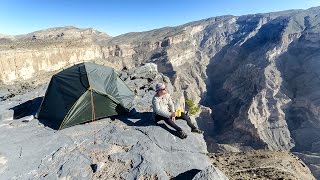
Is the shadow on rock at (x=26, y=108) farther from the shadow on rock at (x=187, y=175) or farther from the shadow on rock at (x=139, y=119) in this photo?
the shadow on rock at (x=187, y=175)

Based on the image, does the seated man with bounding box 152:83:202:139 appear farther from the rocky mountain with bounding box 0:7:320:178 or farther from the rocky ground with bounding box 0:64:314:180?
the rocky mountain with bounding box 0:7:320:178

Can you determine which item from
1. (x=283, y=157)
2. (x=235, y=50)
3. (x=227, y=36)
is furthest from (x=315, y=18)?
(x=283, y=157)

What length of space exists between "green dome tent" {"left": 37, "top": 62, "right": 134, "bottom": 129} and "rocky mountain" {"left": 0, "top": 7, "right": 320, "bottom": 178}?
11354 mm

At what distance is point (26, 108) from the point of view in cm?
1201

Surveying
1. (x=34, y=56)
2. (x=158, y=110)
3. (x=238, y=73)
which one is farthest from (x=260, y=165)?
(x=238, y=73)

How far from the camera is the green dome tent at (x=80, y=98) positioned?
9695 millimetres

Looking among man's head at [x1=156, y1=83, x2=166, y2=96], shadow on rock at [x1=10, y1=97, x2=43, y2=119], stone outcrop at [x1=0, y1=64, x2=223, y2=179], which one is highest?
man's head at [x1=156, y1=83, x2=166, y2=96]

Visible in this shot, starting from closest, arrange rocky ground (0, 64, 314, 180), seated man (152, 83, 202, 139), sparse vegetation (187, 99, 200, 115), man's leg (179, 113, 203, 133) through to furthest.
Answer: rocky ground (0, 64, 314, 180) → seated man (152, 83, 202, 139) → man's leg (179, 113, 203, 133) → sparse vegetation (187, 99, 200, 115)

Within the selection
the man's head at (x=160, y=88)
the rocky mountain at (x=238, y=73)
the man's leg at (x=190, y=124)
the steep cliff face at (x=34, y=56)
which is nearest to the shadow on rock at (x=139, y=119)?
the man's leg at (x=190, y=124)

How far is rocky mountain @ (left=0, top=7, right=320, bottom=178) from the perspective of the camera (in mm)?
53156

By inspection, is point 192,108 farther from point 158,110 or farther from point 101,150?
point 101,150

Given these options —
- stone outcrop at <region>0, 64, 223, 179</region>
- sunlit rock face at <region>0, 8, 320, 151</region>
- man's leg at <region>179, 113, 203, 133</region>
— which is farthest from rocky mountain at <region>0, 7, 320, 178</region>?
man's leg at <region>179, 113, 203, 133</region>

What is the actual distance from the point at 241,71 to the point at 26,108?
8525cm

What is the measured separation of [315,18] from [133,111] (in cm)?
13951
